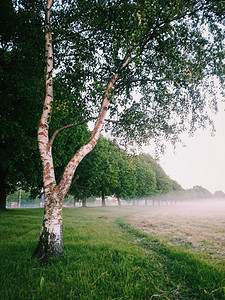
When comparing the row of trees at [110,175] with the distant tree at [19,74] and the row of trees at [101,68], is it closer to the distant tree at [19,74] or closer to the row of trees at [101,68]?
the row of trees at [101,68]

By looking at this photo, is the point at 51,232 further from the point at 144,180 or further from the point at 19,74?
the point at 144,180

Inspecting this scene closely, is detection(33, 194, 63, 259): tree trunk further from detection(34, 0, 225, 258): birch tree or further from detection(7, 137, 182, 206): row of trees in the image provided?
detection(7, 137, 182, 206): row of trees

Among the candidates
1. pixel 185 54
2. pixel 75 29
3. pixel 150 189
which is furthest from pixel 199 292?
pixel 150 189

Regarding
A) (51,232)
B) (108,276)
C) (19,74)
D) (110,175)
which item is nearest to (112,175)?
(110,175)

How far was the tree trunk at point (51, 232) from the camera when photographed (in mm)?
5216

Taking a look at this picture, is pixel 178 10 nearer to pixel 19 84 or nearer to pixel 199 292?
pixel 199 292

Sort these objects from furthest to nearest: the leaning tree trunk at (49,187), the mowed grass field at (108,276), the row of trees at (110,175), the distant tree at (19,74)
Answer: the row of trees at (110,175) → the distant tree at (19,74) → the leaning tree trunk at (49,187) → the mowed grass field at (108,276)

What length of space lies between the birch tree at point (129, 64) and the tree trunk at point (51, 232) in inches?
1.1

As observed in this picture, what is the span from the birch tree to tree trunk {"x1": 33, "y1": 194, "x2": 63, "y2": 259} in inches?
1.1

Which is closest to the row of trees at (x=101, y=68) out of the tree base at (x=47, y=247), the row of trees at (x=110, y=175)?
the tree base at (x=47, y=247)

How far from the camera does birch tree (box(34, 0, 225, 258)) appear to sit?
600 cm

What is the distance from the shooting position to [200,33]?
7914 mm

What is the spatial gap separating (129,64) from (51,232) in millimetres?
8719

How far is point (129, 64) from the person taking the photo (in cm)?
895
